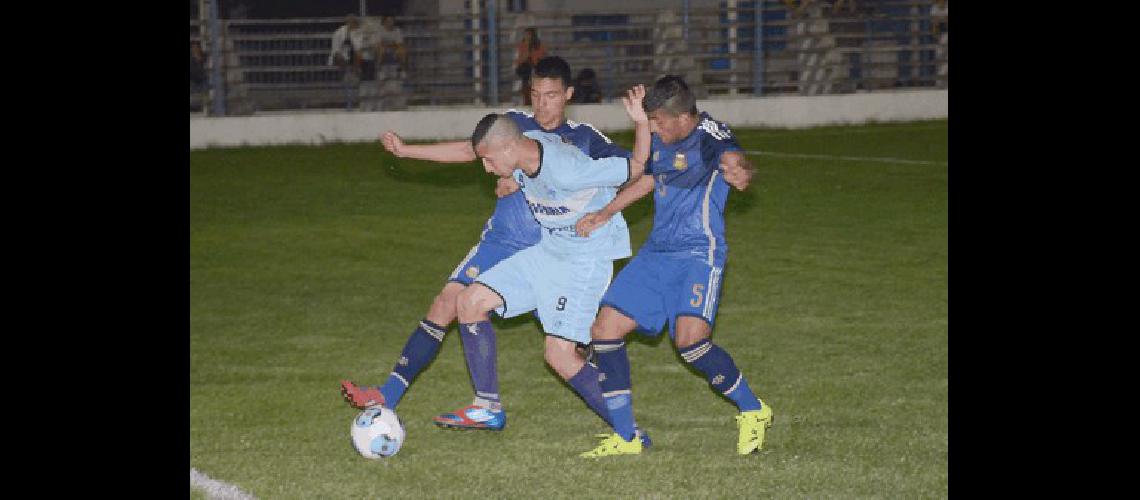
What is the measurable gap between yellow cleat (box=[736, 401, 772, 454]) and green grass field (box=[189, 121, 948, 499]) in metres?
0.07

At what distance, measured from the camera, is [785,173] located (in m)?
20.3

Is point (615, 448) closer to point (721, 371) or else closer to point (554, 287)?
point (721, 371)

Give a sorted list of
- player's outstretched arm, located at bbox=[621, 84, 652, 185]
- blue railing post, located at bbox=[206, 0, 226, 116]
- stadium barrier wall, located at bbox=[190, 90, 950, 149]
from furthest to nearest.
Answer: blue railing post, located at bbox=[206, 0, 226, 116], stadium barrier wall, located at bbox=[190, 90, 950, 149], player's outstretched arm, located at bbox=[621, 84, 652, 185]

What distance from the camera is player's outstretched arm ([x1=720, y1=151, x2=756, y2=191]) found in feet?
22.0

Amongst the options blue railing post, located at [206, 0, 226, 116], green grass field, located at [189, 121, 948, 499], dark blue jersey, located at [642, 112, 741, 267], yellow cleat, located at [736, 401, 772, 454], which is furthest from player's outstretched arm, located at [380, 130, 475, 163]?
blue railing post, located at [206, 0, 226, 116]

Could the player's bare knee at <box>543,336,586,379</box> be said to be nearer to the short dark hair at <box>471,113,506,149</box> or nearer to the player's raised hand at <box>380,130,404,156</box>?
the short dark hair at <box>471,113,506,149</box>

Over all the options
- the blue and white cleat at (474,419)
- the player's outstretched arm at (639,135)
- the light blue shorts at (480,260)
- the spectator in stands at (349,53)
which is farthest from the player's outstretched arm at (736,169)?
the spectator in stands at (349,53)

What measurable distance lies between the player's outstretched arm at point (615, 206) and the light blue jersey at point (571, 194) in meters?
0.06

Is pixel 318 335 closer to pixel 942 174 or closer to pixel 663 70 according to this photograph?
pixel 942 174

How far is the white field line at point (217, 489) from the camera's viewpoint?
6371mm

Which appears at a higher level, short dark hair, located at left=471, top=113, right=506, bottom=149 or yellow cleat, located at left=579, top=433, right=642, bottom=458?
short dark hair, located at left=471, top=113, right=506, bottom=149
